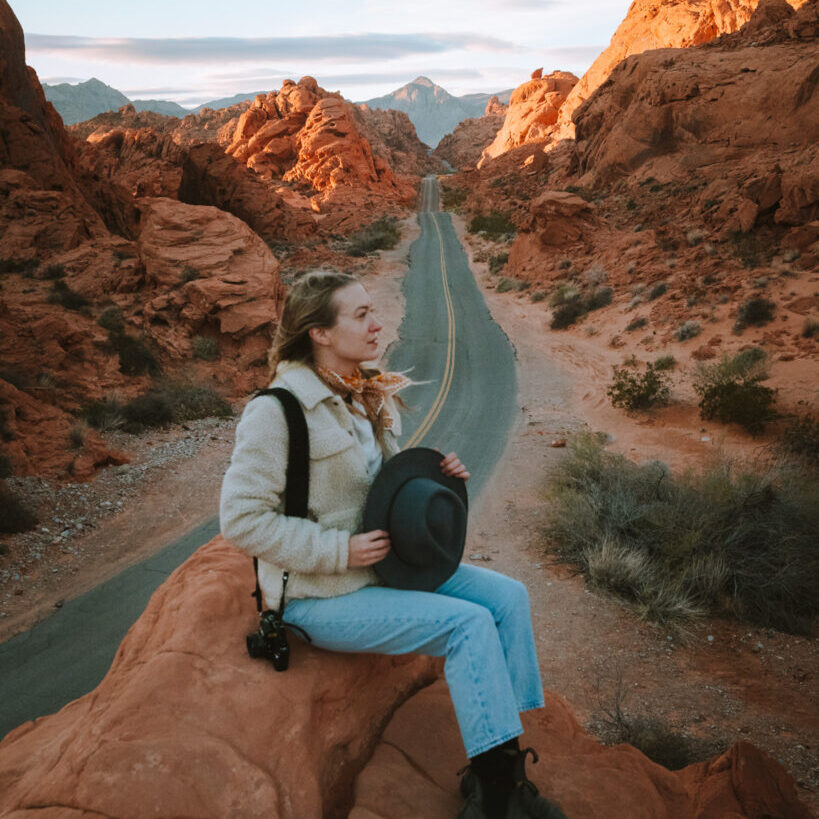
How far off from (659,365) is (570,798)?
12.7 meters

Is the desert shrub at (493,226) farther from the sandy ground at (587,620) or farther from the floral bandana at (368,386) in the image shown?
the floral bandana at (368,386)

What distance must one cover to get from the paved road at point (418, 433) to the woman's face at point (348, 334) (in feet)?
13.6

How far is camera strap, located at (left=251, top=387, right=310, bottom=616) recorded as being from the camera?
211 centimetres

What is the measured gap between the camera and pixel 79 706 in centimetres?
239

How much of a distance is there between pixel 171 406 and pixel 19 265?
793 centimetres

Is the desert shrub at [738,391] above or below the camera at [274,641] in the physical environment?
below

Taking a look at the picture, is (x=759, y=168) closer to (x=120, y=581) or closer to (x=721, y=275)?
(x=721, y=275)

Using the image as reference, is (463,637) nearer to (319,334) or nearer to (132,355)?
(319,334)

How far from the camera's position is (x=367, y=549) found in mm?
2115

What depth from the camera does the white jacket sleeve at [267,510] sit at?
204 cm

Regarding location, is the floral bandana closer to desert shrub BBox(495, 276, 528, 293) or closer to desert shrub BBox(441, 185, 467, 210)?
desert shrub BBox(495, 276, 528, 293)

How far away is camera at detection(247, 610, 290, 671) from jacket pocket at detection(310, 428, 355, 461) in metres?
0.66

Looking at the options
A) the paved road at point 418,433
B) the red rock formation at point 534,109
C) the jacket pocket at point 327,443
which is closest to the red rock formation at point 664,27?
the red rock formation at point 534,109

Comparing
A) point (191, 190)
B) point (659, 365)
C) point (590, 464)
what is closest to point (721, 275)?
point (659, 365)
